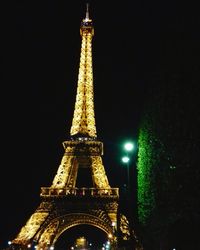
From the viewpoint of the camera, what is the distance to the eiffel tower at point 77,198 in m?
39.8

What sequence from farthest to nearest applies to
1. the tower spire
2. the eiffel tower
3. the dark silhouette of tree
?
the tower spire < the eiffel tower < the dark silhouette of tree

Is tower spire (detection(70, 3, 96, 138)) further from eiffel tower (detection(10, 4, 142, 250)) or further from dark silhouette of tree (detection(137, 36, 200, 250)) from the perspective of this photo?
dark silhouette of tree (detection(137, 36, 200, 250))

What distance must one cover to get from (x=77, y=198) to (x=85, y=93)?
611 inches

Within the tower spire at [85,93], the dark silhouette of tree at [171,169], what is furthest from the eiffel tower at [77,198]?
the dark silhouette of tree at [171,169]

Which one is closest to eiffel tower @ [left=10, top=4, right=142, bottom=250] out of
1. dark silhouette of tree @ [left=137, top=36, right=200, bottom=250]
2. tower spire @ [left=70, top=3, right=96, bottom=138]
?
tower spire @ [left=70, top=3, right=96, bottom=138]

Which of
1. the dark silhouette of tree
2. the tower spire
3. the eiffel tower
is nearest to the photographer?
the dark silhouette of tree

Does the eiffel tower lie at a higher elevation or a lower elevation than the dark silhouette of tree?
higher

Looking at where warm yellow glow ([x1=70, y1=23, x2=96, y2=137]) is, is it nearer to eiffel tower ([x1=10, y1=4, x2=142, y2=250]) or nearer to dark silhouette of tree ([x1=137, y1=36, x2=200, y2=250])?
eiffel tower ([x1=10, y1=4, x2=142, y2=250])

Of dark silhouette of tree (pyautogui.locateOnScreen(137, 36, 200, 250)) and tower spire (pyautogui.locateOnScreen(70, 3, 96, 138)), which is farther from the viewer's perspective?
tower spire (pyautogui.locateOnScreen(70, 3, 96, 138))

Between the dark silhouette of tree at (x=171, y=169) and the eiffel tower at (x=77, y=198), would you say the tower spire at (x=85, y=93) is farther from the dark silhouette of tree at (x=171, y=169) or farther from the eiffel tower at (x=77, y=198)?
the dark silhouette of tree at (x=171, y=169)

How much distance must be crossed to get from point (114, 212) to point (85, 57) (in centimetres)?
2340

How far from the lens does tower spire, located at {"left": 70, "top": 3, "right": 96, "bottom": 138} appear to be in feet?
162

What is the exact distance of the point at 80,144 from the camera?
47344mm

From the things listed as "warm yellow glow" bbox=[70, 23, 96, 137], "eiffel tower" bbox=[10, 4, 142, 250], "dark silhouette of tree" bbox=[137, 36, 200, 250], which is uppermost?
"warm yellow glow" bbox=[70, 23, 96, 137]
